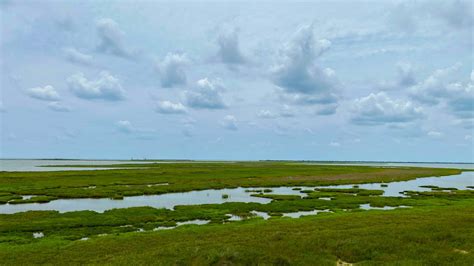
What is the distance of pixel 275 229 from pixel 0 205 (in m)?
34.7

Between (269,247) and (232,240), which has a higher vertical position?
(269,247)

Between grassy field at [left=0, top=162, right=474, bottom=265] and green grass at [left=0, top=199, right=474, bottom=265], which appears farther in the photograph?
grassy field at [left=0, top=162, right=474, bottom=265]

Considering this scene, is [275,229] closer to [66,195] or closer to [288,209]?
[288,209]

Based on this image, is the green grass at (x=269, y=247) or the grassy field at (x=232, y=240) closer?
the green grass at (x=269, y=247)

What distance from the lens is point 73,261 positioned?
1806 centimetres

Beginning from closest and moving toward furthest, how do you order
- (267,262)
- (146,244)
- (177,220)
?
(267,262) → (146,244) → (177,220)

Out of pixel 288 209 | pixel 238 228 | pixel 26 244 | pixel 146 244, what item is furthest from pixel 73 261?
pixel 288 209

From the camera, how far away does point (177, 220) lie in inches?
1257

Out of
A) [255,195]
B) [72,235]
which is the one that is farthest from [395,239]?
[255,195]

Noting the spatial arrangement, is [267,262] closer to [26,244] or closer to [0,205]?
[26,244]

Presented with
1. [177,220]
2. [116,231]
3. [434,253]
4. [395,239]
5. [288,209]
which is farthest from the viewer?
[288,209]

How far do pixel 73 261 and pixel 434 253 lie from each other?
57.1 feet

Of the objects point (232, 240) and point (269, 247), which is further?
point (232, 240)

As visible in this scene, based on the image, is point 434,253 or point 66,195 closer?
point 434,253
